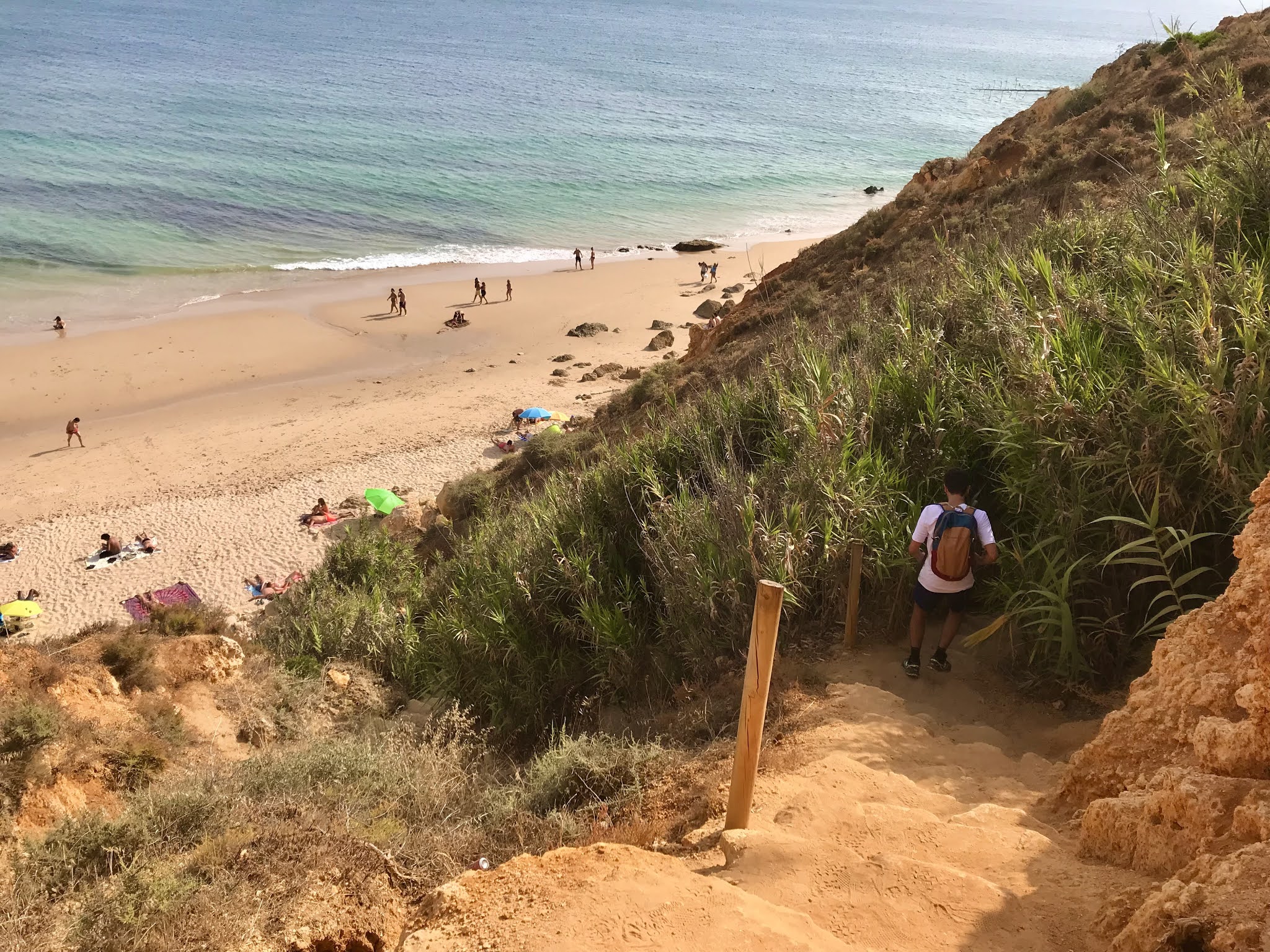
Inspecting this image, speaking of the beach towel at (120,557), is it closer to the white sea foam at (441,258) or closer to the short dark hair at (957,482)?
the short dark hair at (957,482)

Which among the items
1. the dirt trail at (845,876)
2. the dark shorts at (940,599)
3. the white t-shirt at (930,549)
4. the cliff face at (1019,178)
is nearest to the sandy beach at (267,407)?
the cliff face at (1019,178)

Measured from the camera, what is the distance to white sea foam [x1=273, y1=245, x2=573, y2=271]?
3375cm

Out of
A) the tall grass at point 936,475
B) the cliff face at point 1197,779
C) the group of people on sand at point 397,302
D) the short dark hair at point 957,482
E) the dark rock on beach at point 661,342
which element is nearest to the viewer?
the cliff face at point 1197,779

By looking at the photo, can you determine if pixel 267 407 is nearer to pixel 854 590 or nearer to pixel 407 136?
pixel 854 590

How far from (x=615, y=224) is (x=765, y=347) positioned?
3048cm

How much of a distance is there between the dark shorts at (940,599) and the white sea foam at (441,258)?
1253 inches

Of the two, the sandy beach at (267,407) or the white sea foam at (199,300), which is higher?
the white sea foam at (199,300)

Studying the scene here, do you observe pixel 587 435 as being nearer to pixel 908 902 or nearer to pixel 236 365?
pixel 908 902

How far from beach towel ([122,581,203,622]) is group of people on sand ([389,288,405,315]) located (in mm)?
16086

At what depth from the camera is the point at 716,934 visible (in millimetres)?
3201

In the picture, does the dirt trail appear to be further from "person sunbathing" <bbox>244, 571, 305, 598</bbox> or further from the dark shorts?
"person sunbathing" <bbox>244, 571, 305, 598</bbox>

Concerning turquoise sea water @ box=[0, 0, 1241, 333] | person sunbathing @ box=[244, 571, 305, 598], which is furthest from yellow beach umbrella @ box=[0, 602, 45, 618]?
turquoise sea water @ box=[0, 0, 1241, 333]

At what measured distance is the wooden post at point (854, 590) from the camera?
5531 mm

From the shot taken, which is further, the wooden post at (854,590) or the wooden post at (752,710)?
the wooden post at (854,590)
